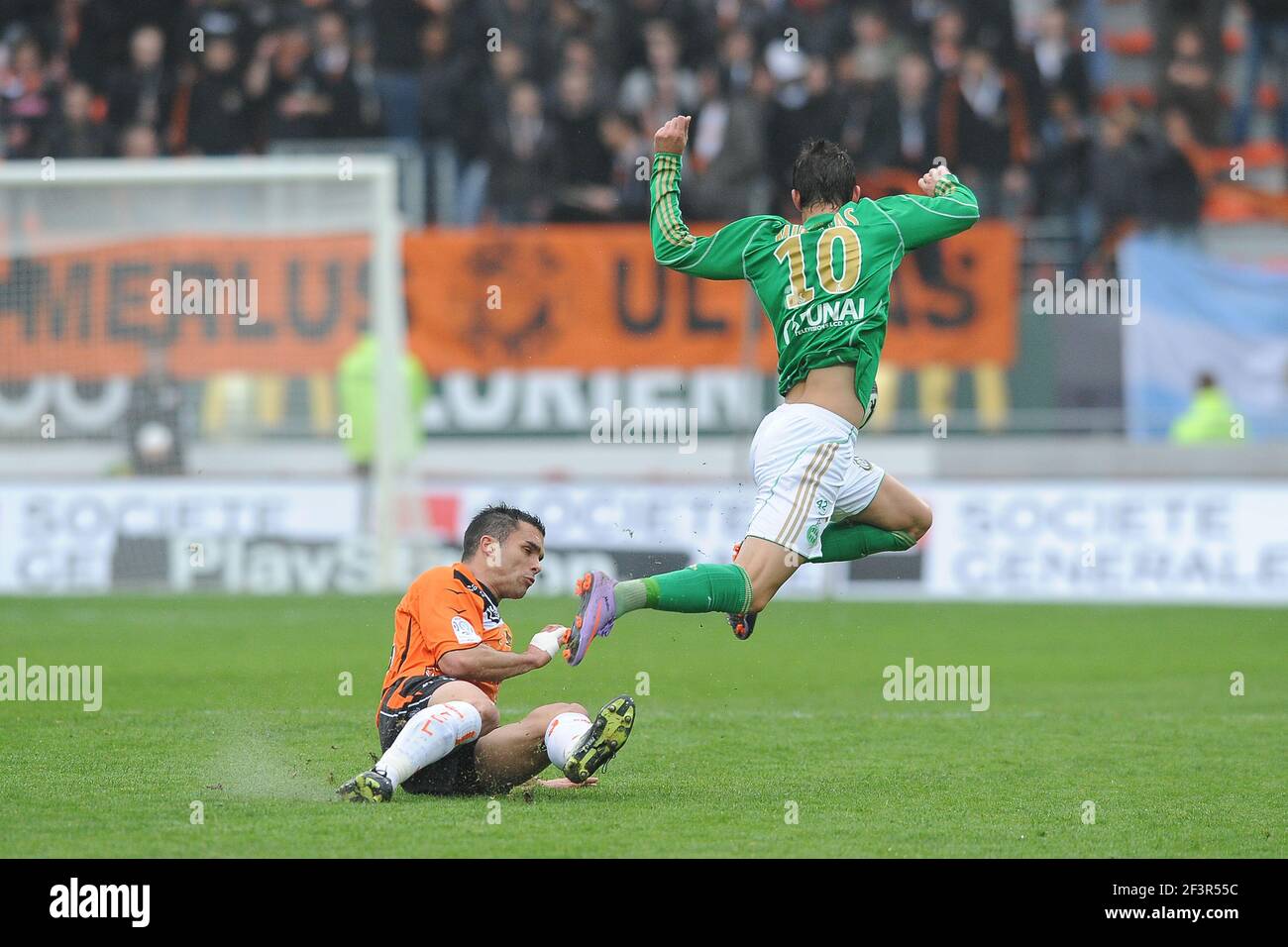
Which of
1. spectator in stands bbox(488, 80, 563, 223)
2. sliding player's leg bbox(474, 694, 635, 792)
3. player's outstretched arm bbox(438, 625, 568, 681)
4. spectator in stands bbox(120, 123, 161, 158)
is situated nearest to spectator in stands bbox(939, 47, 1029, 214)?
spectator in stands bbox(488, 80, 563, 223)

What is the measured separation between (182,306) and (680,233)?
10.6 meters

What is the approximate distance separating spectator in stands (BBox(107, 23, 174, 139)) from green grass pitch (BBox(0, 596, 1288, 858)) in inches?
272

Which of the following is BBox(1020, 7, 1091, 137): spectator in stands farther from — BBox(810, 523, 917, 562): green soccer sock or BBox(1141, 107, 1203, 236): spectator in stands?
BBox(810, 523, 917, 562): green soccer sock

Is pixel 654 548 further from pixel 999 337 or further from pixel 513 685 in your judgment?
pixel 513 685

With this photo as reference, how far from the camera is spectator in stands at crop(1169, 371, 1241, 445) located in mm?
17481

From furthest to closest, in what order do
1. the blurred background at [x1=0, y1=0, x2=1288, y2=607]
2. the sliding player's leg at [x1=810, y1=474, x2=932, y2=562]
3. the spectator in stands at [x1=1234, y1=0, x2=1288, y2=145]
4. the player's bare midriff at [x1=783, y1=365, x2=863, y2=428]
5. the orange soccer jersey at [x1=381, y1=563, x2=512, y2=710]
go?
the spectator in stands at [x1=1234, y1=0, x2=1288, y2=145], the blurred background at [x1=0, y1=0, x2=1288, y2=607], the sliding player's leg at [x1=810, y1=474, x2=932, y2=562], the player's bare midriff at [x1=783, y1=365, x2=863, y2=428], the orange soccer jersey at [x1=381, y1=563, x2=512, y2=710]

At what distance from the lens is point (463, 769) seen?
7.04 meters

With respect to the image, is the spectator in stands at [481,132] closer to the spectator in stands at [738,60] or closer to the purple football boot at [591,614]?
the spectator in stands at [738,60]

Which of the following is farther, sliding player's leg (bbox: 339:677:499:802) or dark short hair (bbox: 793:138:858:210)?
dark short hair (bbox: 793:138:858:210)

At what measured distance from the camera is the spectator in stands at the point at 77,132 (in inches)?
795

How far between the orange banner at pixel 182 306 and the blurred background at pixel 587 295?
4 centimetres

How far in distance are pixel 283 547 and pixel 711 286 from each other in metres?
4.78

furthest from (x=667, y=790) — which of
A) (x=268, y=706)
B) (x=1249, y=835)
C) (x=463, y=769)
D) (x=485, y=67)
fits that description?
(x=485, y=67)

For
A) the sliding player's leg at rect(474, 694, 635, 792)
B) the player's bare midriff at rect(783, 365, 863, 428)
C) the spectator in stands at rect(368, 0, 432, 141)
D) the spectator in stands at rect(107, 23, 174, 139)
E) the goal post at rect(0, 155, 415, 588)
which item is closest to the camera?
the sliding player's leg at rect(474, 694, 635, 792)
